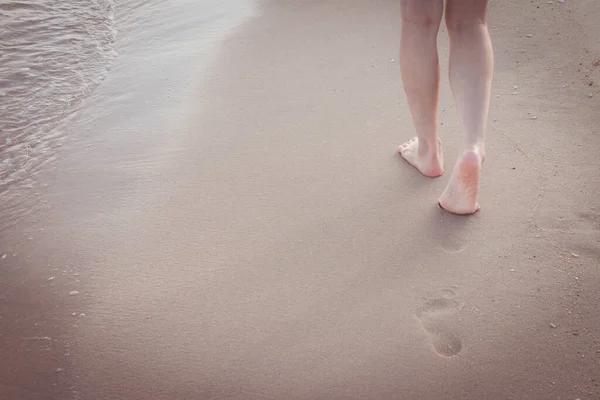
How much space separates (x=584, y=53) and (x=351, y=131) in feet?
3.75

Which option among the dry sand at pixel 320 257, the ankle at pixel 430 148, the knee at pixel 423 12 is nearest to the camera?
the dry sand at pixel 320 257

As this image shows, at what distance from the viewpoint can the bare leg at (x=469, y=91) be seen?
1.73 metres

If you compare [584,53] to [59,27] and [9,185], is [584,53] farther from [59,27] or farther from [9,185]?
[59,27]

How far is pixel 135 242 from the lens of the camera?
1.84 meters

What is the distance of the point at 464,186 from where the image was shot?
177 cm

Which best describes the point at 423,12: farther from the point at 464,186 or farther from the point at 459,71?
the point at 464,186

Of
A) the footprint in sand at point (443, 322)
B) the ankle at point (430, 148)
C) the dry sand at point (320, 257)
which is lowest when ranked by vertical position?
the footprint in sand at point (443, 322)

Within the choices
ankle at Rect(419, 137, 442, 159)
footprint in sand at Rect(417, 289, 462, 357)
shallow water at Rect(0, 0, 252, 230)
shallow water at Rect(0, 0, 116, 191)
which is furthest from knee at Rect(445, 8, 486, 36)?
shallow water at Rect(0, 0, 116, 191)

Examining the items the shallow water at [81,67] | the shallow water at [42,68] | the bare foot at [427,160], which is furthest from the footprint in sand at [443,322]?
the shallow water at [42,68]

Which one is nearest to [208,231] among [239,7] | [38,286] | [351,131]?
[38,286]

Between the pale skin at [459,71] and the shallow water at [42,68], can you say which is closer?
the pale skin at [459,71]

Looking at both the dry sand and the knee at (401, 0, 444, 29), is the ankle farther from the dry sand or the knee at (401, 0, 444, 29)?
the knee at (401, 0, 444, 29)

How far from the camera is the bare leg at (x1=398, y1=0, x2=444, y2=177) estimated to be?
1691 millimetres

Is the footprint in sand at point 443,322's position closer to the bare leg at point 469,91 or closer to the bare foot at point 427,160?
the bare leg at point 469,91
